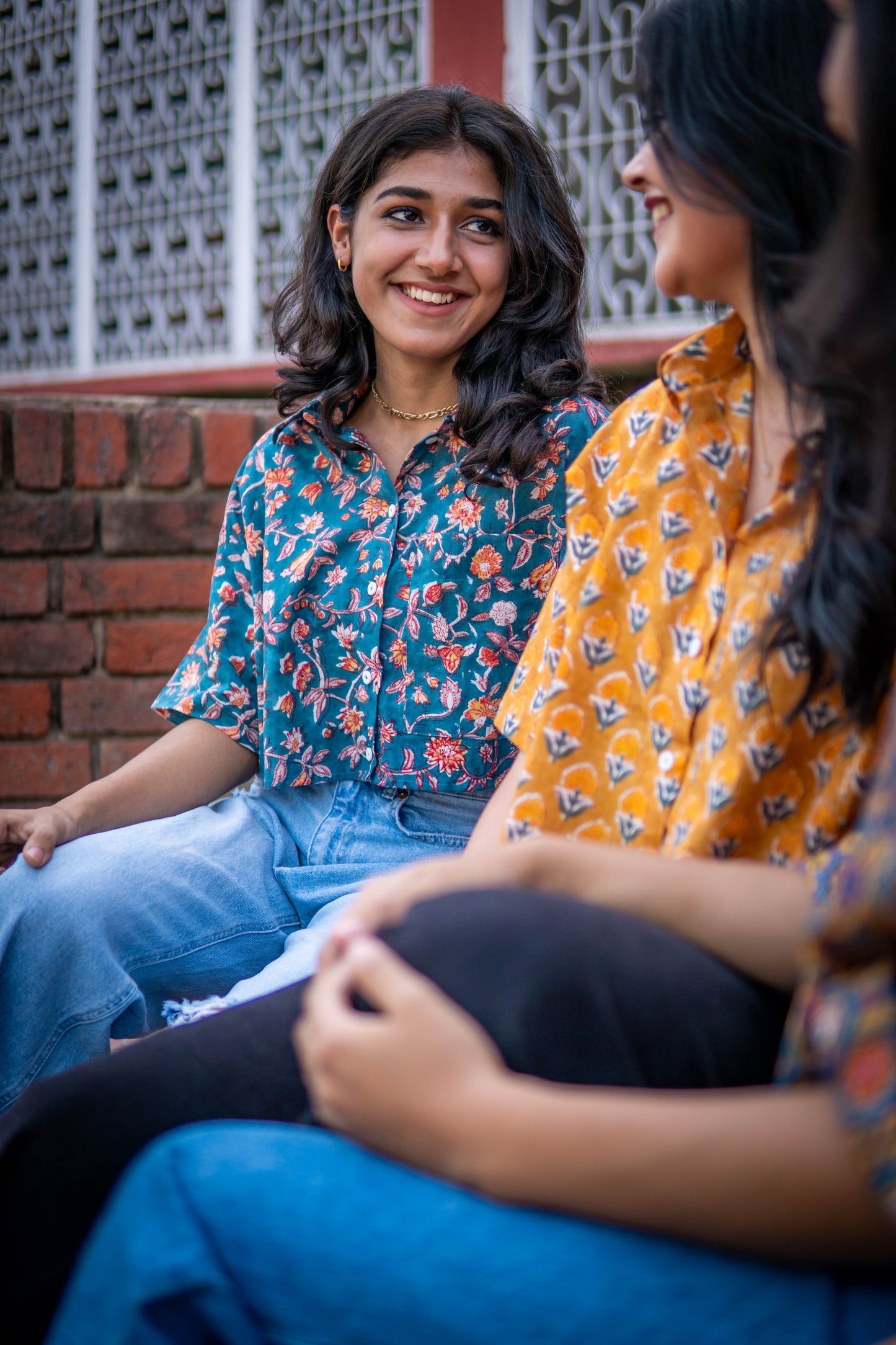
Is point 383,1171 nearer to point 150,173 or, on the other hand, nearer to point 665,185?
point 665,185

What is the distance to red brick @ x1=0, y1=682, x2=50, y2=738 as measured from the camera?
254cm

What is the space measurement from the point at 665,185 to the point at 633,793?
60 centimetres

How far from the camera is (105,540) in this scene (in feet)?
8.23

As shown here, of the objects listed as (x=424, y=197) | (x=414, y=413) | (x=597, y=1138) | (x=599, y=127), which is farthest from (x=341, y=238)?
(x=599, y=127)

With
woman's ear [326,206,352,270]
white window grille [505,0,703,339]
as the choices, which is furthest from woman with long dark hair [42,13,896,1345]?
white window grille [505,0,703,339]

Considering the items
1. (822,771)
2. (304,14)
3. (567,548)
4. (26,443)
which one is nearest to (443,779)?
(567,548)

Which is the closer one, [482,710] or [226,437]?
Answer: [482,710]

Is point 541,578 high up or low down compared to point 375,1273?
up

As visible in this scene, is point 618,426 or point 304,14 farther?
point 304,14

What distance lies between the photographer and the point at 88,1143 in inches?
42.6

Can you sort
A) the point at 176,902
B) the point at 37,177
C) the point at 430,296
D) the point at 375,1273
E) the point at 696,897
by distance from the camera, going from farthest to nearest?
the point at 37,177, the point at 430,296, the point at 176,902, the point at 696,897, the point at 375,1273

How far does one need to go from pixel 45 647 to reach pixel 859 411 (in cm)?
190

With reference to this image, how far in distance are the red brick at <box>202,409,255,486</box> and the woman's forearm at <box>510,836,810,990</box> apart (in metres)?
1.70

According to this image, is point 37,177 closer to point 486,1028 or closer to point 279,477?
point 279,477
